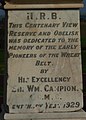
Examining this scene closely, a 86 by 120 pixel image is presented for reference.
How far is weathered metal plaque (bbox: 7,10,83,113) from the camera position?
5.64 meters

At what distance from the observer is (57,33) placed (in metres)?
5.70

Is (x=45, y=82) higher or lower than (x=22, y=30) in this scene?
lower

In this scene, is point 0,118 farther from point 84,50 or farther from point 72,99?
point 84,50

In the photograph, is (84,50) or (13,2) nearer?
(13,2)

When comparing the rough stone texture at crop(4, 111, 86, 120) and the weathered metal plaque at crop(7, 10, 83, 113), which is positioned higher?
the weathered metal plaque at crop(7, 10, 83, 113)

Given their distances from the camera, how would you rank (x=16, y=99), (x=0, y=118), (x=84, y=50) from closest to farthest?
(x=16, y=99)
(x=0, y=118)
(x=84, y=50)

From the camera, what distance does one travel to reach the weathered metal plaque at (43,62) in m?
5.64

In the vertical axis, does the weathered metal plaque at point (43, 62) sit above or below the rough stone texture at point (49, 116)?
above

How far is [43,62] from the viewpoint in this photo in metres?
5.68

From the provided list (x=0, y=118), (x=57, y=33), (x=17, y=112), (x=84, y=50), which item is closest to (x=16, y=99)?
(x=17, y=112)

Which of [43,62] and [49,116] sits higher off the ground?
[43,62]

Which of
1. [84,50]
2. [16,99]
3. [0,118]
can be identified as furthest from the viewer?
[84,50]

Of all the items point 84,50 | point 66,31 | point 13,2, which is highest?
point 13,2

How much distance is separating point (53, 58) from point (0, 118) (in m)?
1.23
